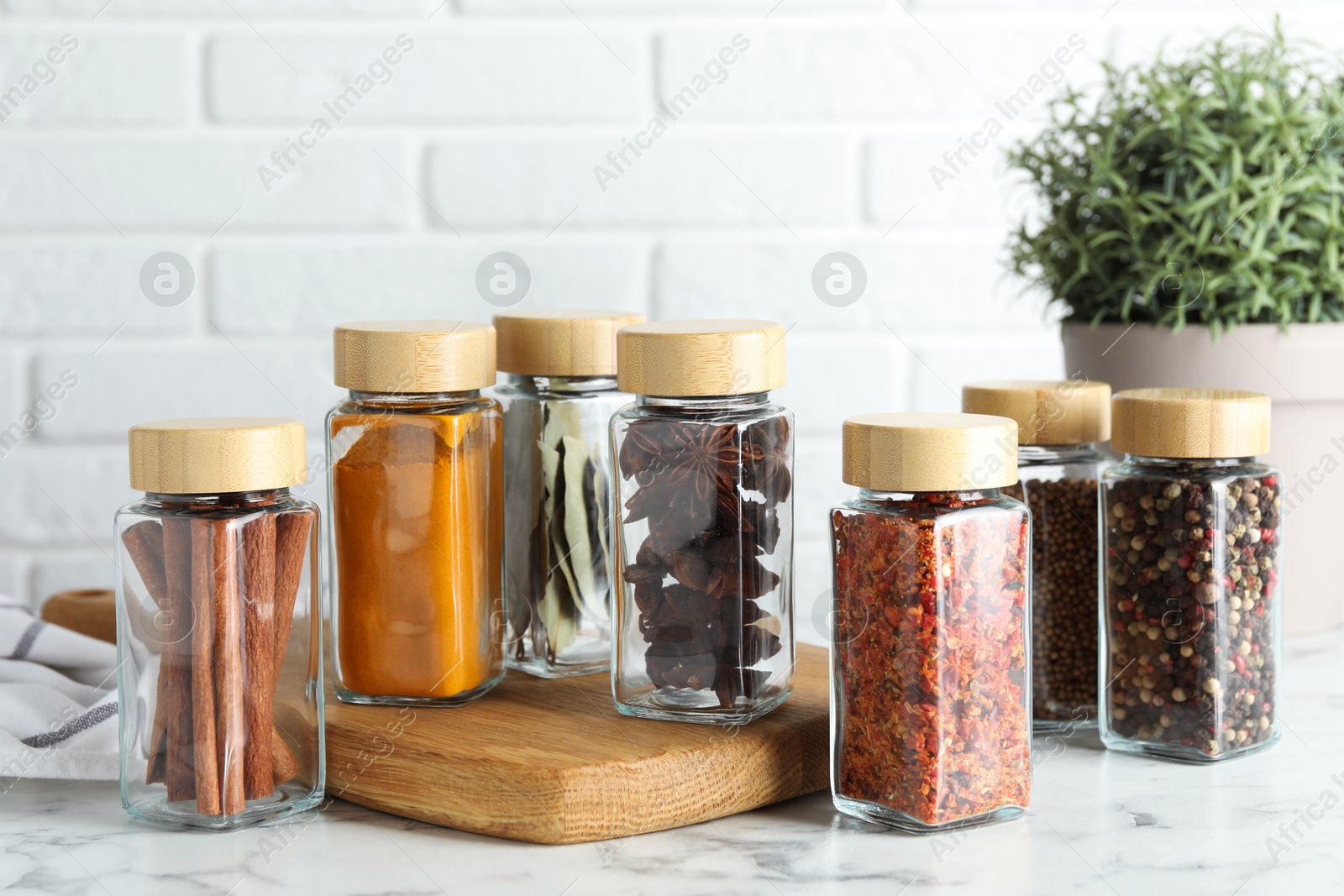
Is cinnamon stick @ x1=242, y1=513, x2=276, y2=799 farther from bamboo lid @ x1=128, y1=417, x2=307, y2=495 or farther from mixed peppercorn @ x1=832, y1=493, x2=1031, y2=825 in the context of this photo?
mixed peppercorn @ x1=832, y1=493, x2=1031, y2=825

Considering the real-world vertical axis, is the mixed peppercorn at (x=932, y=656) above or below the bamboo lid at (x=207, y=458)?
below

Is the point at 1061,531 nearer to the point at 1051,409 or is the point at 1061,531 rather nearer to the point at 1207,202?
the point at 1051,409

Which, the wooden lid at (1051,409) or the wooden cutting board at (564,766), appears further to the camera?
the wooden lid at (1051,409)

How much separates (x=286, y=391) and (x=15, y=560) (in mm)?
319

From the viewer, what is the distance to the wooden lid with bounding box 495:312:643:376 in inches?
31.5

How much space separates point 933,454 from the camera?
624 mm

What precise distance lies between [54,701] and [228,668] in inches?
9.5

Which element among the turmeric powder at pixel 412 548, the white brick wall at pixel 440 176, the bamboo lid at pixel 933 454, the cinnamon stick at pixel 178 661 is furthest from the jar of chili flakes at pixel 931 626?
the white brick wall at pixel 440 176

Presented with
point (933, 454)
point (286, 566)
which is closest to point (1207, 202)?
point (933, 454)

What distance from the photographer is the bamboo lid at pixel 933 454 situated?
62 centimetres

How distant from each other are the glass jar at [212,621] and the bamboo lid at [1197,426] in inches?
18.1

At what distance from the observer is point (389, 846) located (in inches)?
25.3

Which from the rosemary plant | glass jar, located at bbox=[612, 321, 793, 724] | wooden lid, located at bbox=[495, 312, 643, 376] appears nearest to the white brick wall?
the rosemary plant

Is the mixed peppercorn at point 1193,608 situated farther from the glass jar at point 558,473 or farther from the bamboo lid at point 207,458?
the bamboo lid at point 207,458
